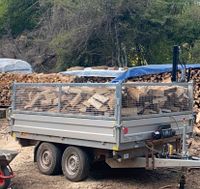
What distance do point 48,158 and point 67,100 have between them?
48.2 inches

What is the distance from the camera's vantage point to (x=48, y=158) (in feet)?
28.5

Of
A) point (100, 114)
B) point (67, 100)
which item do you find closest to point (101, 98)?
point (100, 114)

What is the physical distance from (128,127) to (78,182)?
1.47 metres

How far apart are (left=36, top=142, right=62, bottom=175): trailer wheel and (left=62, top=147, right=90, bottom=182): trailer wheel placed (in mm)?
232

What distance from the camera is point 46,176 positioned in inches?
340

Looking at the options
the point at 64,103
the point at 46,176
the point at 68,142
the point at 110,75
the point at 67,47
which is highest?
the point at 67,47

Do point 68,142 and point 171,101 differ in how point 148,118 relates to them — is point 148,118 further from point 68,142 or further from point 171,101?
point 68,142

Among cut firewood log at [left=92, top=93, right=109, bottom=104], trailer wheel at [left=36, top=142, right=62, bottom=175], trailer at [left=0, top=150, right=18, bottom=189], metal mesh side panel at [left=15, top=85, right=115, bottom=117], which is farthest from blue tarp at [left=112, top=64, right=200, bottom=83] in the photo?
trailer at [left=0, top=150, right=18, bottom=189]

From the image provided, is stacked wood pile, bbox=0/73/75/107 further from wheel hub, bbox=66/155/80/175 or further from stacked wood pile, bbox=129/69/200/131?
wheel hub, bbox=66/155/80/175

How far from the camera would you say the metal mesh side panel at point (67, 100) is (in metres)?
7.63

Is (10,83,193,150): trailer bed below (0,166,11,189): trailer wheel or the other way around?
the other way around

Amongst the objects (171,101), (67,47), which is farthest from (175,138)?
(67,47)

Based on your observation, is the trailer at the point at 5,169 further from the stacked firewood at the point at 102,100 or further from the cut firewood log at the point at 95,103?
the cut firewood log at the point at 95,103

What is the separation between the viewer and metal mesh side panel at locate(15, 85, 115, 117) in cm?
763
